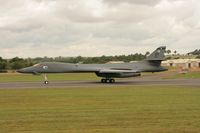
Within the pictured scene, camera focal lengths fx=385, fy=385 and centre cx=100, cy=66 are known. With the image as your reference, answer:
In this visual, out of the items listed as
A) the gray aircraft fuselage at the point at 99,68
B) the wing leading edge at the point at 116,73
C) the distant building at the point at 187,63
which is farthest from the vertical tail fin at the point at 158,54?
the distant building at the point at 187,63

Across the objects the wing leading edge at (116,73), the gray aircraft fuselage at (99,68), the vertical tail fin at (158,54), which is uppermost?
the vertical tail fin at (158,54)

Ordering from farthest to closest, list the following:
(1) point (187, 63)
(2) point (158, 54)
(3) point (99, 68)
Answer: (1) point (187, 63)
(2) point (158, 54)
(3) point (99, 68)

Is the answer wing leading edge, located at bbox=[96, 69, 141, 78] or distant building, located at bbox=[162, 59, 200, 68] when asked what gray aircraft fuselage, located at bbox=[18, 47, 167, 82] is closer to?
wing leading edge, located at bbox=[96, 69, 141, 78]

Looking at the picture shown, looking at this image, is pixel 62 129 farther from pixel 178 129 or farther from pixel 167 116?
pixel 167 116

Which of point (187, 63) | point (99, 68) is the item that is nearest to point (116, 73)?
point (99, 68)

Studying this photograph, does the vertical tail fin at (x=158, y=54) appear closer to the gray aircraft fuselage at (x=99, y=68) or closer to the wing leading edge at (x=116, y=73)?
the gray aircraft fuselage at (x=99, y=68)

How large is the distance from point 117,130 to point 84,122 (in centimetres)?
175

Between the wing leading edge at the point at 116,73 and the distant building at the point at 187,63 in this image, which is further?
the distant building at the point at 187,63

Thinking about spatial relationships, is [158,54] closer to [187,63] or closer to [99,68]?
[99,68]

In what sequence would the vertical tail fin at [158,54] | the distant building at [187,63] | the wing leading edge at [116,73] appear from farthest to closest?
the distant building at [187,63]
the vertical tail fin at [158,54]
the wing leading edge at [116,73]

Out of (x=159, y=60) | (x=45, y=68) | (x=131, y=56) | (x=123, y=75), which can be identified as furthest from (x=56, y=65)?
(x=131, y=56)

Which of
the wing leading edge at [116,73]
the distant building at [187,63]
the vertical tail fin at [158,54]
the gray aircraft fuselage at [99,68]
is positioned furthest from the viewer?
the distant building at [187,63]

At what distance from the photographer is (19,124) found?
11.6 m

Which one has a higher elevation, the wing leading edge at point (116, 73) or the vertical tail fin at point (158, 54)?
the vertical tail fin at point (158, 54)
